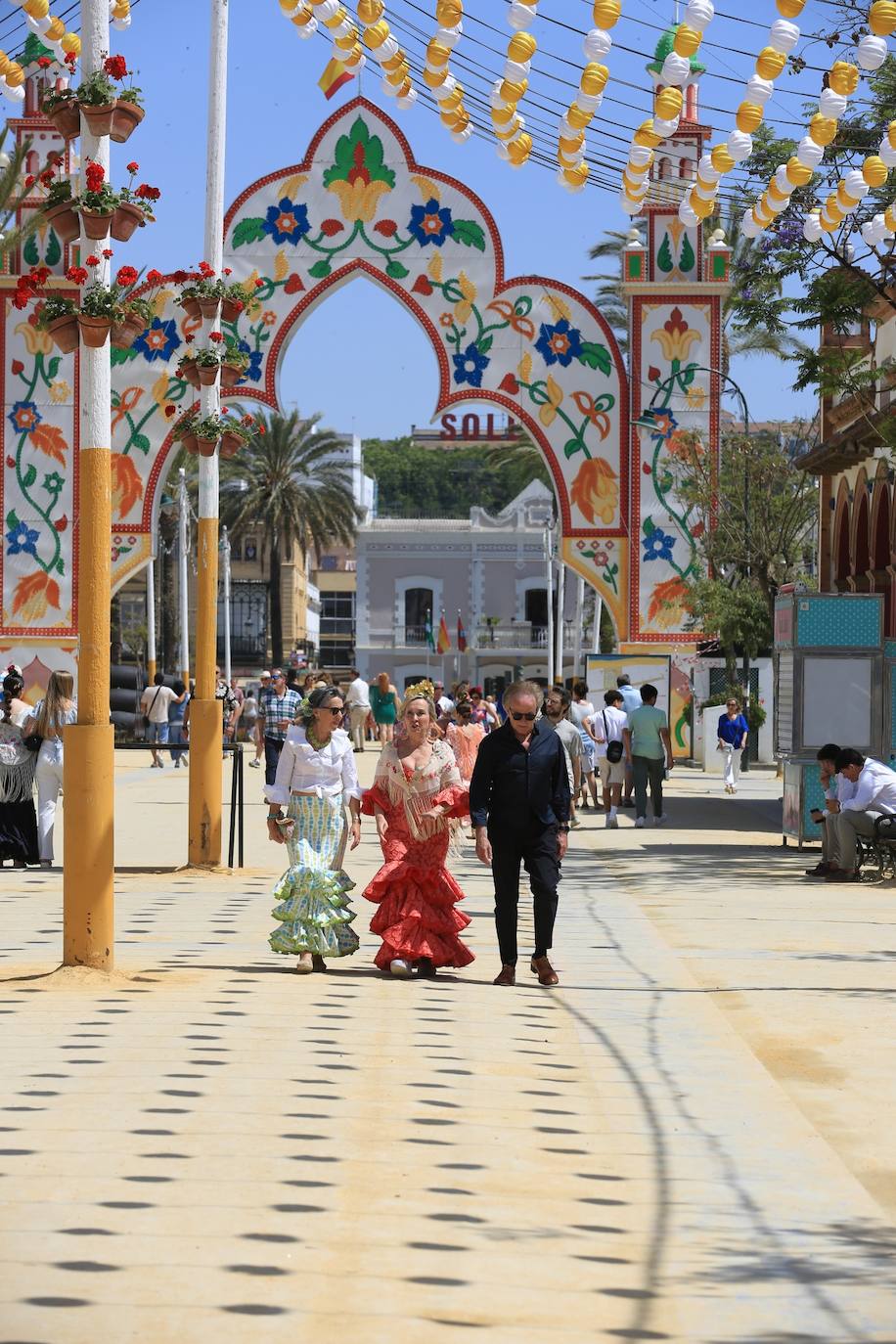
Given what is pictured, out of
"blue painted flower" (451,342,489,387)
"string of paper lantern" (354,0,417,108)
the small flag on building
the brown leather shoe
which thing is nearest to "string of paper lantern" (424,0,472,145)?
"string of paper lantern" (354,0,417,108)

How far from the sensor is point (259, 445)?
6300 centimetres

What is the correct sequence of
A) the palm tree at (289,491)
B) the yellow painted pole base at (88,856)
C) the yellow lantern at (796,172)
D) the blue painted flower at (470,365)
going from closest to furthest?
the yellow painted pole base at (88,856) < the yellow lantern at (796,172) < the blue painted flower at (470,365) < the palm tree at (289,491)

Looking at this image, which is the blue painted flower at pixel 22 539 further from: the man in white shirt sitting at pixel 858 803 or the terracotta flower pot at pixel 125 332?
the terracotta flower pot at pixel 125 332

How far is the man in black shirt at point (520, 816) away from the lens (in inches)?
438

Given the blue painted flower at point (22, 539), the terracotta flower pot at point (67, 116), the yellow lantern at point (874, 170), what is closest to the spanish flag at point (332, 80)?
the blue painted flower at point (22, 539)

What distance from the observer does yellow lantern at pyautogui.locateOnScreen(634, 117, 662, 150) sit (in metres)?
16.8

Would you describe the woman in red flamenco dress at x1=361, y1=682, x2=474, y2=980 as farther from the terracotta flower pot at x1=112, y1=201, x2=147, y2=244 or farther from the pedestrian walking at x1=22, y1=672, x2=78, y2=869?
the pedestrian walking at x1=22, y1=672, x2=78, y2=869

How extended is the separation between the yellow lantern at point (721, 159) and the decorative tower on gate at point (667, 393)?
46.9 ft

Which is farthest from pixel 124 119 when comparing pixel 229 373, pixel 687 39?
pixel 229 373

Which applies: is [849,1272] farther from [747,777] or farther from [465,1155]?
[747,777]

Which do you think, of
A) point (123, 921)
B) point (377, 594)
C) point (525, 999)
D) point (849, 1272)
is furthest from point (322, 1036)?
point (377, 594)

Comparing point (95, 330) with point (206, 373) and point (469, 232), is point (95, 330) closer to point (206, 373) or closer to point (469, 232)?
point (206, 373)

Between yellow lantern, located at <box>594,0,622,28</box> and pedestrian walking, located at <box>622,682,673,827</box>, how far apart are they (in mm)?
10957

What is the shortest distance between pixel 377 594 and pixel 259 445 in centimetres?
1780
